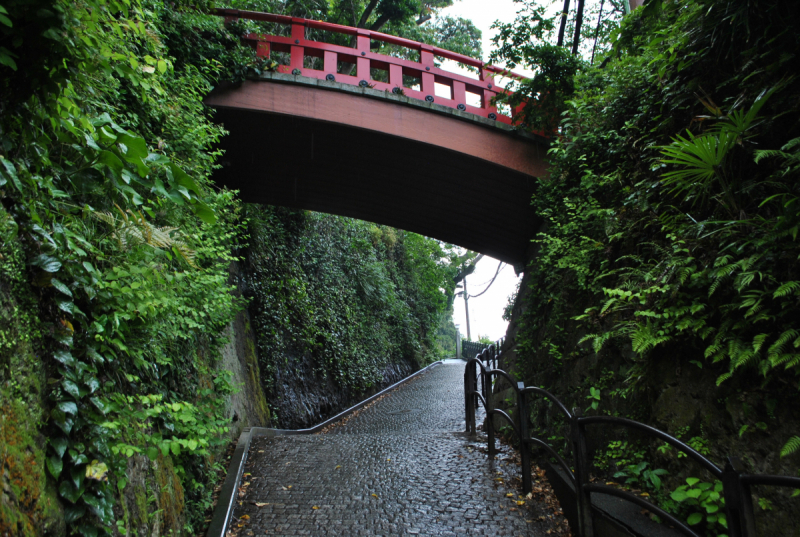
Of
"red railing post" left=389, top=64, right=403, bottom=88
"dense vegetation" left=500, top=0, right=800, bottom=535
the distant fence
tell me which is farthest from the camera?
the distant fence

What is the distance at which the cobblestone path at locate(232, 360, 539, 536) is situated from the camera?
3.21m

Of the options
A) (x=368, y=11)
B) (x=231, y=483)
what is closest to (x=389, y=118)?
(x=231, y=483)

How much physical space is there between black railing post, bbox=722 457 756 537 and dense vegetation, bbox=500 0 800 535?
2.55 ft

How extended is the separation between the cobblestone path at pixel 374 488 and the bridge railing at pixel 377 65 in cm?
588

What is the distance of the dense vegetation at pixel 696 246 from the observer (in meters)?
2.62

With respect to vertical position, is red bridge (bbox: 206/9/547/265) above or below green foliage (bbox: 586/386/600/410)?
above

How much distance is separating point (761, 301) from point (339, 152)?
7.16 meters

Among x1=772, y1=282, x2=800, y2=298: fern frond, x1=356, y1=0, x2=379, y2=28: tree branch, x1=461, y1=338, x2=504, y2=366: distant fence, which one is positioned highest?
x1=356, y1=0, x2=379, y2=28: tree branch

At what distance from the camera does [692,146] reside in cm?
333

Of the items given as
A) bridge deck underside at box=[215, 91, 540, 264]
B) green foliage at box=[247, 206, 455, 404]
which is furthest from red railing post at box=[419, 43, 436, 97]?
green foliage at box=[247, 206, 455, 404]

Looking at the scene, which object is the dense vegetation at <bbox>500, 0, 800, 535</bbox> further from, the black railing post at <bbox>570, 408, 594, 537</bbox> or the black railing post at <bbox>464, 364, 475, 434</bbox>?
the black railing post at <bbox>464, 364, 475, 434</bbox>

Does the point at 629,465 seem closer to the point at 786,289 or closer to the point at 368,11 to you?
the point at 786,289

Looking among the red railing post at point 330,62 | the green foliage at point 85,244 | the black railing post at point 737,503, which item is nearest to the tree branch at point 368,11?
the red railing post at point 330,62

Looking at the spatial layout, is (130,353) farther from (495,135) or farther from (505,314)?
(505,314)
